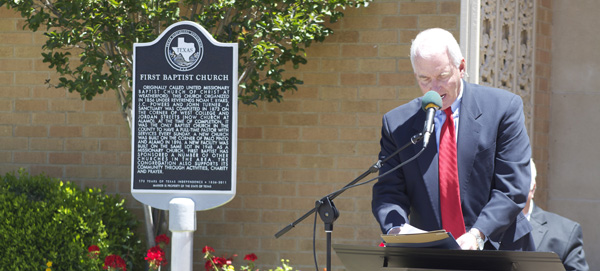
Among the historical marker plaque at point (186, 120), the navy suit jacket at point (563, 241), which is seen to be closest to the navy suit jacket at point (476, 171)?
the navy suit jacket at point (563, 241)

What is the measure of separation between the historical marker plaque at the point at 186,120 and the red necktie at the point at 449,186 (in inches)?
71.9

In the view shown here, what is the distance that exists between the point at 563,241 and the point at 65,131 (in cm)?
466

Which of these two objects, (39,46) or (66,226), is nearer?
(66,226)

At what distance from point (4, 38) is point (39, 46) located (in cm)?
36

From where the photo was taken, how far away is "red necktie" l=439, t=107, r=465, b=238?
3690 millimetres

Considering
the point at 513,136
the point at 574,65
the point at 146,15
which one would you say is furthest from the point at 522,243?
the point at 574,65

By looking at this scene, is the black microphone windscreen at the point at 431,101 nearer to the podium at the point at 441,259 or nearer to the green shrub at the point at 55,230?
the podium at the point at 441,259

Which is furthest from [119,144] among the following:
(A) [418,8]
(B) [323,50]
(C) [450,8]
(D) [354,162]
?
(C) [450,8]

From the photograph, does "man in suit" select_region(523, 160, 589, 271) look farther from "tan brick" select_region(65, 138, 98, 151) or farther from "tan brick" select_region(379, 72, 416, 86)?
"tan brick" select_region(65, 138, 98, 151)

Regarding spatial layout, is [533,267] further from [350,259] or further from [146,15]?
[146,15]

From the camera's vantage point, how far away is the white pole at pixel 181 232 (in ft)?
16.7

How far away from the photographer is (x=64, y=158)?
7.66 m

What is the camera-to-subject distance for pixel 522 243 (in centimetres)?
382

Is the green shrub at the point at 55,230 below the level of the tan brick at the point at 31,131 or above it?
below
